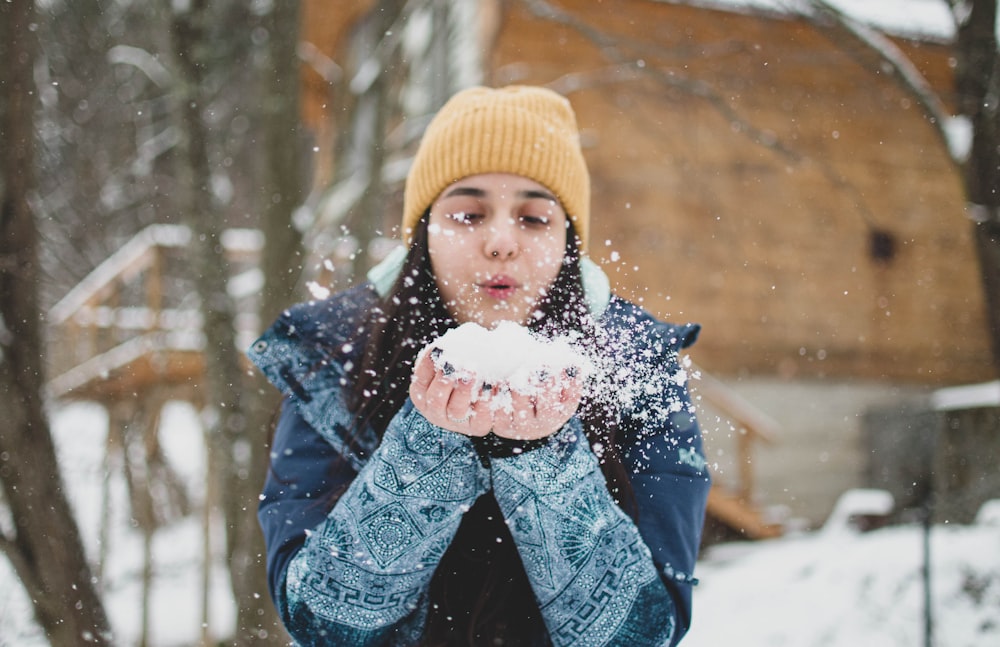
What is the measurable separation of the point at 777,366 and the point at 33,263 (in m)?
6.08

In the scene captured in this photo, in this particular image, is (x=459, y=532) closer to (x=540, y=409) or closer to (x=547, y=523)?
(x=547, y=523)

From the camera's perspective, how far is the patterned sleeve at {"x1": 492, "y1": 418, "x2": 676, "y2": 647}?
2.77 ft

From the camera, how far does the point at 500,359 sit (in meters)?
0.67

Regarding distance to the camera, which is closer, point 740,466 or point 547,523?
point 547,523

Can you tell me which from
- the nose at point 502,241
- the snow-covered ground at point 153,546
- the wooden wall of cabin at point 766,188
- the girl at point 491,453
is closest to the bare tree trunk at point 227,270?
the wooden wall of cabin at point 766,188

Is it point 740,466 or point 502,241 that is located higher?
point 502,241

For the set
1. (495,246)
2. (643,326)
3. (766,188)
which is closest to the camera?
(495,246)

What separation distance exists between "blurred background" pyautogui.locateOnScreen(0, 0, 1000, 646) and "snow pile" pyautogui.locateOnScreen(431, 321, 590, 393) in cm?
29

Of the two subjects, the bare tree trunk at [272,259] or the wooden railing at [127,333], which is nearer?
the bare tree trunk at [272,259]

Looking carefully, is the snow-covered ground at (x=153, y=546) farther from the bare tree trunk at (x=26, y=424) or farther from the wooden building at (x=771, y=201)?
the wooden building at (x=771, y=201)

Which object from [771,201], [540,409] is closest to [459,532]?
[540,409]

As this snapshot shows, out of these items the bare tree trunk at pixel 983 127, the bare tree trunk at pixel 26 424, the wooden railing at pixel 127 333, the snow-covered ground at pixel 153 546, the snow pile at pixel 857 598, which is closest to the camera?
the snow pile at pixel 857 598

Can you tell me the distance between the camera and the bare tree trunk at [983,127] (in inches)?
70.1

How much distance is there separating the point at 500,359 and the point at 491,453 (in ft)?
0.69
